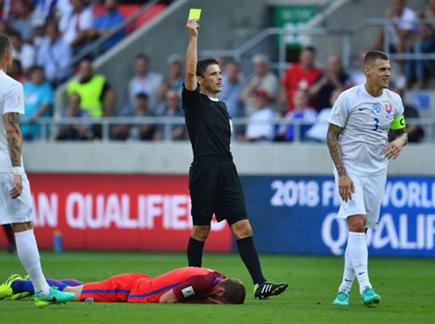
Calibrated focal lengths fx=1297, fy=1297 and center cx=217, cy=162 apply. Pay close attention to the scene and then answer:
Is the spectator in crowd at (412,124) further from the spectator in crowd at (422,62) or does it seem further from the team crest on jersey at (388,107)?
the team crest on jersey at (388,107)

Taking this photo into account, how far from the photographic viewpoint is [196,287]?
38.6ft

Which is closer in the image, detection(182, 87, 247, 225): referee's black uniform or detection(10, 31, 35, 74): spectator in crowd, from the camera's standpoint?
detection(182, 87, 247, 225): referee's black uniform

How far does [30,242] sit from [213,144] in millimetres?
2525

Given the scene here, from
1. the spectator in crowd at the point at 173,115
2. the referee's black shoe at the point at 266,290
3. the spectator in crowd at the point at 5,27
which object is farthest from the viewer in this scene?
the spectator in crowd at the point at 5,27

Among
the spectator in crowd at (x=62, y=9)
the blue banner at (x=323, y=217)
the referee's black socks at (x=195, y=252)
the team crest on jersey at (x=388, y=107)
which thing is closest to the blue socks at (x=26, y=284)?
the referee's black socks at (x=195, y=252)

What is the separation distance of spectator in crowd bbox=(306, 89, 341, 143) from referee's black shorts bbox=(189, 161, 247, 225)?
8911mm

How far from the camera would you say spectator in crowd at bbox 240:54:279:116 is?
2331cm

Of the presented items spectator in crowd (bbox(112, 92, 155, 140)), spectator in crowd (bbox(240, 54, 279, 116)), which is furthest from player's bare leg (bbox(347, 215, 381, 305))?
spectator in crowd (bbox(112, 92, 155, 140))

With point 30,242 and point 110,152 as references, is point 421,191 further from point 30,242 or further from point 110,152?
point 30,242

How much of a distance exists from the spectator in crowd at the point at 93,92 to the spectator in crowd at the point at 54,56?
180 centimetres

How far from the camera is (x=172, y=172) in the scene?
22.7 metres

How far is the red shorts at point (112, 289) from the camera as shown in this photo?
12.1 metres

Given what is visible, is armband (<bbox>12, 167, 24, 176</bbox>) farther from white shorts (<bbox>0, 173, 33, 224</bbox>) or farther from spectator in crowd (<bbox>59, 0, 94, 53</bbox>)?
spectator in crowd (<bbox>59, 0, 94, 53</bbox>)

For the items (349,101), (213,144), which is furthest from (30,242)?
(349,101)
